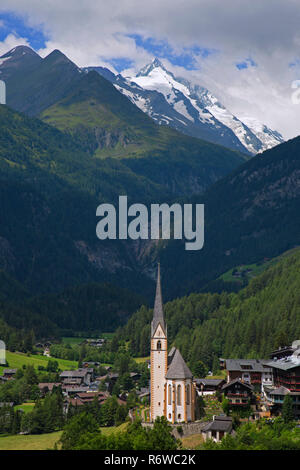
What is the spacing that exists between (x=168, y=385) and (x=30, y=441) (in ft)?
106

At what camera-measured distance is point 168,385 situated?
487ft

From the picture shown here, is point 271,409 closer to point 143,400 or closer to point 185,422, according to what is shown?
point 185,422

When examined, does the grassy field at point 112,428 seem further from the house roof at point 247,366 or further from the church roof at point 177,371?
the house roof at point 247,366

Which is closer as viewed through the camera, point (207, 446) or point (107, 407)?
point (207, 446)

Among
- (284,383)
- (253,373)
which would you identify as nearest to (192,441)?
(284,383)

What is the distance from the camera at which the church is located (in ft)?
476

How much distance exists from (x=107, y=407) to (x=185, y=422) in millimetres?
29752

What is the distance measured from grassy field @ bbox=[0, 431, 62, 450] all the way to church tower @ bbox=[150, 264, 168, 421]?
2069 cm

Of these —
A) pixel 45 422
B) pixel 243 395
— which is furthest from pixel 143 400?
pixel 243 395

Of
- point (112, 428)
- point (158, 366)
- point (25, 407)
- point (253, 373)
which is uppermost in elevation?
point (158, 366)

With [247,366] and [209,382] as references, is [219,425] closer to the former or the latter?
[209,382]

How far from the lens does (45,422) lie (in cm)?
17038

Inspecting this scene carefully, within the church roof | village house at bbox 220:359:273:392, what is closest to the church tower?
the church roof
